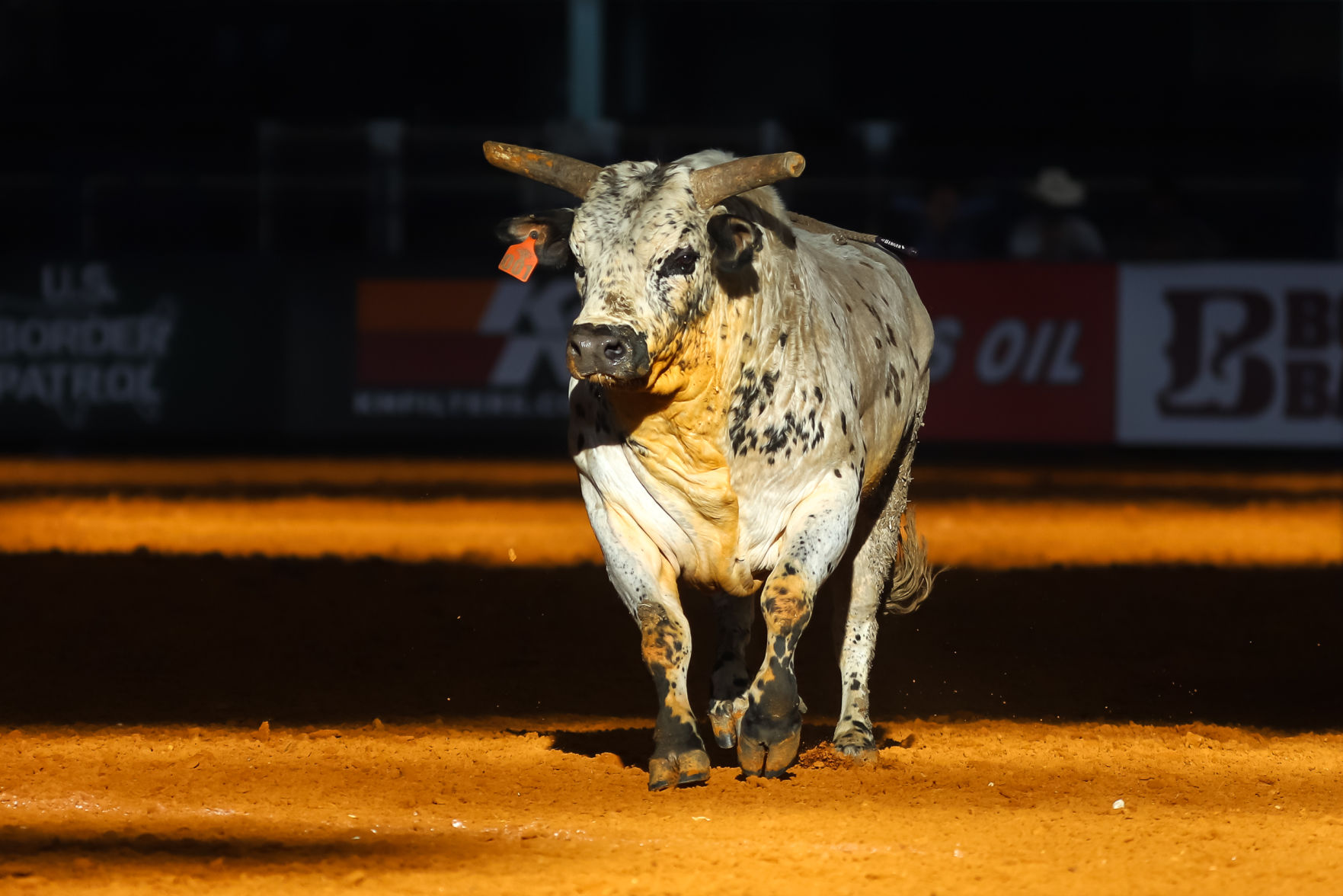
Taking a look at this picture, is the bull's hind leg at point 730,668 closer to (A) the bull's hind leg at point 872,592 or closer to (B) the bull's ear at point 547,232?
(A) the bull's hind leg at point 872,592

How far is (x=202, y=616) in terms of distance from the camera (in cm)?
935

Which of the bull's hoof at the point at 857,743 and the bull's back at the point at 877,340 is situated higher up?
the bull's back at the point at 877,340

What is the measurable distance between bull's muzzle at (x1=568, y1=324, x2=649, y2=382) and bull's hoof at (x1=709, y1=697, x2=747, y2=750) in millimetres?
1371

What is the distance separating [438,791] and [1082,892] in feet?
6.64

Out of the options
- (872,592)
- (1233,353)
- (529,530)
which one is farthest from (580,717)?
(1233,353)

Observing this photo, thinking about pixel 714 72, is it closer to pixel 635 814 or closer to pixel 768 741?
pixel 768 741

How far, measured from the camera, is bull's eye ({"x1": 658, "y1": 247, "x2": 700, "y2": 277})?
19.0 feet

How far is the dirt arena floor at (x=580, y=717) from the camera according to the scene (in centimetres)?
491

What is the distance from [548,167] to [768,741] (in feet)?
6.45

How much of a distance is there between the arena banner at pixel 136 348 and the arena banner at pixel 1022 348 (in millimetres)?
6023

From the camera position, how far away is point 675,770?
18.7 ft

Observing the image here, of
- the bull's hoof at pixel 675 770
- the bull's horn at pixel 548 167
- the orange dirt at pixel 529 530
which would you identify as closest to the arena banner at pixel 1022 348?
the orange dirt at pixel 529 530

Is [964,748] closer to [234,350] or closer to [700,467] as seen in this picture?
[700,467]

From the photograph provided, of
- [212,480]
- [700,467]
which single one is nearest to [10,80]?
[212,480]
